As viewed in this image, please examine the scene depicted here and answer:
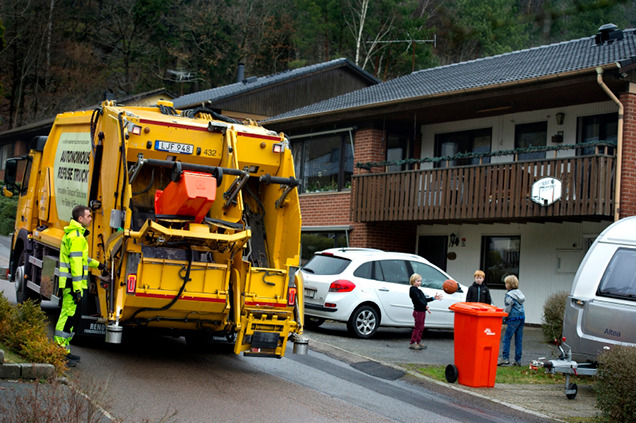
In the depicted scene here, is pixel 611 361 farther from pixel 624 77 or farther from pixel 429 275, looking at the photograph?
pixel 624 77

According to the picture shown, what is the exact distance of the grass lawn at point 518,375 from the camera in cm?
1123

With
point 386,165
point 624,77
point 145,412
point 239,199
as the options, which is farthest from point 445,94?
point 145,412

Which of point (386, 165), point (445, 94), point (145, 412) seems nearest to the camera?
point (145, 412)

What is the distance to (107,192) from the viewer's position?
31.7 feet

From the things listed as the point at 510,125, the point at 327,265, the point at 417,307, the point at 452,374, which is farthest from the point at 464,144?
the point at 452,374

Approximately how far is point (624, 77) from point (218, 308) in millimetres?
10250

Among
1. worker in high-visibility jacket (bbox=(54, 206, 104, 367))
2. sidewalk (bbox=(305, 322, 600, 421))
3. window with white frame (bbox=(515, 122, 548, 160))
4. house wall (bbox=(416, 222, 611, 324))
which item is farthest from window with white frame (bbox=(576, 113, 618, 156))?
worker in high-visibility jacket (bbox=(54, 206, 104, 367))

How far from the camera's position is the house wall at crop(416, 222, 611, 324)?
17.7 metres

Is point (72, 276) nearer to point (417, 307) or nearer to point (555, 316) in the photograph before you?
point (417, 307)

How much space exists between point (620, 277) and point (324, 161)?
555 inches

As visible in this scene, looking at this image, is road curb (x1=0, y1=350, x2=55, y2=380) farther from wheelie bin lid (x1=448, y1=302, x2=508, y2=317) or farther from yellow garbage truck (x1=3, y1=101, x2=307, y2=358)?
wheelie bin lid (x1=448, y1=302, x2=508, y2=317)

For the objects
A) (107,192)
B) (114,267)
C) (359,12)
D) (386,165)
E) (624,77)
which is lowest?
Result: (114,267)

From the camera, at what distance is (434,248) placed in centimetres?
2128

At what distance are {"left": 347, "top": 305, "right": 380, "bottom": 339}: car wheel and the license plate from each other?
214 inches
